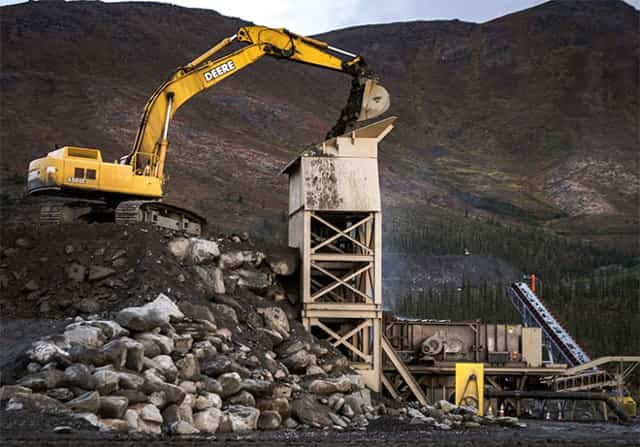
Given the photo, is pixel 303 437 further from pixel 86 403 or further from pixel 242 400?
pixel 86 403

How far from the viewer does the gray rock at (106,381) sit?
57.0ft

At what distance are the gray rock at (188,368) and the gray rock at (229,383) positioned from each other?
528 millimetres

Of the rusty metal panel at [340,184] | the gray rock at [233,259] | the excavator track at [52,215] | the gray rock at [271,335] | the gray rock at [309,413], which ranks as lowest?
the gray rock at [309,413]

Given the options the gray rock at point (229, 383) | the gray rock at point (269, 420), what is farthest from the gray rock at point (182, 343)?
the gray rock at point (269, 420)

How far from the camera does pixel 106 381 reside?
57.1 feet

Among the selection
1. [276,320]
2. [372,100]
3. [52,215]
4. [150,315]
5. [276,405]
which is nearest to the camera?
[276,405]

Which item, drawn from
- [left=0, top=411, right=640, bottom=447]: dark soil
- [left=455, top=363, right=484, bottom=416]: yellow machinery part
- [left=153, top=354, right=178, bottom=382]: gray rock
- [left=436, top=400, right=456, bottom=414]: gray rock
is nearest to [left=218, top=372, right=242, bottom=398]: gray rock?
[left=153, top=354, right=178, bottom=382]: gray rock

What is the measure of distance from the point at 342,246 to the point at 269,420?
35.1 feet

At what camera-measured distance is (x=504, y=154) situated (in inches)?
7111

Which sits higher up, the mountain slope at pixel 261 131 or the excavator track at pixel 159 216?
the mountain slope at pixel 261 131

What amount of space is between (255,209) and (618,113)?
126m

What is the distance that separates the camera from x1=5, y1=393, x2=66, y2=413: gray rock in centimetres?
1656

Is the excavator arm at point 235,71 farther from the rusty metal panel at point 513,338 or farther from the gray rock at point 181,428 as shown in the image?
the gray rock at point 181,428

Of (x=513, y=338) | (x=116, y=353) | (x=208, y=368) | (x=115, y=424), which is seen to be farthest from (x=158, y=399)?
(x=513, y=338)
